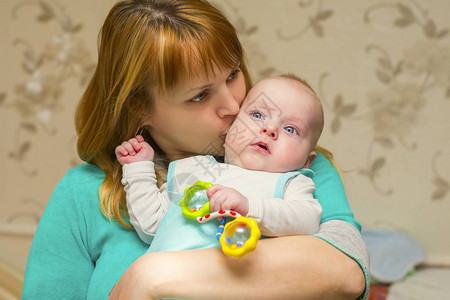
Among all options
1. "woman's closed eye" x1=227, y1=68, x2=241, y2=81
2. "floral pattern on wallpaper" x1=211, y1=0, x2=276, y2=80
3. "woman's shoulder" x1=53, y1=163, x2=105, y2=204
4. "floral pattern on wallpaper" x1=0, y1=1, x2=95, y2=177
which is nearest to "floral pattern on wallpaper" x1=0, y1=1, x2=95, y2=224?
"floral pattern on wallpaper" x1=0, y1=1, x2=95, y2=177

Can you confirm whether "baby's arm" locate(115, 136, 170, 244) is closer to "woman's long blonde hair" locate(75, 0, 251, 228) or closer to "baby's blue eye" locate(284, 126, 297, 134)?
"woman's long blonde hair" locate(75, 0, 251, 228)

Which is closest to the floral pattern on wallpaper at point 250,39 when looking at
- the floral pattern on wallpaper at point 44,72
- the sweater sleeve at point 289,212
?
the floral pattern on wallpaper at point 44,72

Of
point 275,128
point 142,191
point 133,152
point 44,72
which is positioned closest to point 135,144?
point 133,152

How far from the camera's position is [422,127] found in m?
2.29

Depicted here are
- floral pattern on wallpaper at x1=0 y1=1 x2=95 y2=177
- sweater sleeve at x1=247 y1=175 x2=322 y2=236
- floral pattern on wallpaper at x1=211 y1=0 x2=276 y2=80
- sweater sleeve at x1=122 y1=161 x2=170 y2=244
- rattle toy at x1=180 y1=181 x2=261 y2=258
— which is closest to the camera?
rattle toy at x1=180 y1=181 x2=261 y2=258

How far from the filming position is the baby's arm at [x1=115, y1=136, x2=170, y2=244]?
42.9 inches

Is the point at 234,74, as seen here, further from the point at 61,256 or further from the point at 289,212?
the point at 61,256

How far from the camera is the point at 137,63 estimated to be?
1.13m

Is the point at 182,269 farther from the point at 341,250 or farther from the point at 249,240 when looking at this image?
the point at 341,250

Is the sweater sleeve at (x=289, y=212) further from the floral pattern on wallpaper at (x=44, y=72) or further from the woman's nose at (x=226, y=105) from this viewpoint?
the floral pattern on wallpaper at (x=44, y=72)

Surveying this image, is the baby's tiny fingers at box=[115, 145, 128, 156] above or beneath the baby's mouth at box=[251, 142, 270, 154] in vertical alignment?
beneath

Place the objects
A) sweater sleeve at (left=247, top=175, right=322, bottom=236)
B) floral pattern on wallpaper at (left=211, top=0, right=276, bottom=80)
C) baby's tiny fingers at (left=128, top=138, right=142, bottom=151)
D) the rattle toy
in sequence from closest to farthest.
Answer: the rattle toy → sweater sleeve at (left=247, top=175, right=322, bottom=236) → baby's tiny fingers at (left=128, top=138, right=142, bottom=151) → floral pattern on wallpaper at (left=211, top=0, right=276, bottom=80)

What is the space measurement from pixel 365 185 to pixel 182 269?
167 cm

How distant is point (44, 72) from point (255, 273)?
6.96 ft
